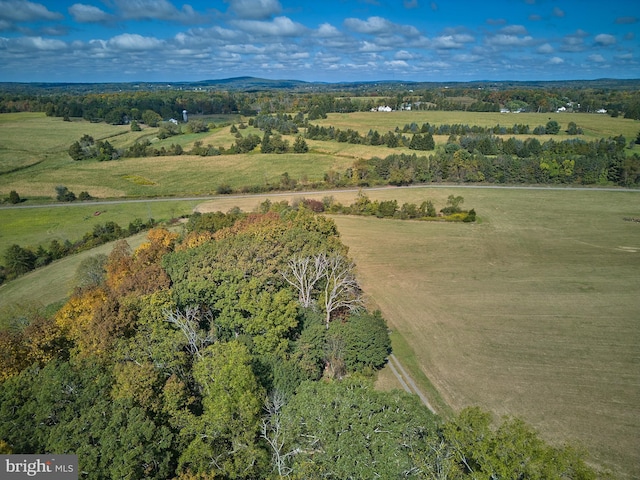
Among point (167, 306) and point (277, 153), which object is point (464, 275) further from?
point (277, 153)

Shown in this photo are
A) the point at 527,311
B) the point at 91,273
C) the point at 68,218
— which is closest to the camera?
the point at 527,311

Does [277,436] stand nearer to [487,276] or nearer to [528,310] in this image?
[528,310]

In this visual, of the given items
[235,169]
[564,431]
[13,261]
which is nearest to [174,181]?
[235,169]

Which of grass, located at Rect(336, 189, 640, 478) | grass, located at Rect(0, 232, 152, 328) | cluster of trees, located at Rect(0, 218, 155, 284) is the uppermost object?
grass, located at Rect(336, 189, 640, 478)

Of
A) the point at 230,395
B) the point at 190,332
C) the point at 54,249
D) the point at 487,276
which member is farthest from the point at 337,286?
the point at 54,249

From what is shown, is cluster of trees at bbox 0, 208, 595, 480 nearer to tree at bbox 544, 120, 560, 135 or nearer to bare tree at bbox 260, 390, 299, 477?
bare tree at bbox 260, 390, 299, 477

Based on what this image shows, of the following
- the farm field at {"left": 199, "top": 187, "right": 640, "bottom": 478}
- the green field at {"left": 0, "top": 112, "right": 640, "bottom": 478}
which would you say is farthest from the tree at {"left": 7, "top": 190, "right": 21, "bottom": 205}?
the farm field at {"left": 199, "top": 187, "right": 640, "bottom": 478}
